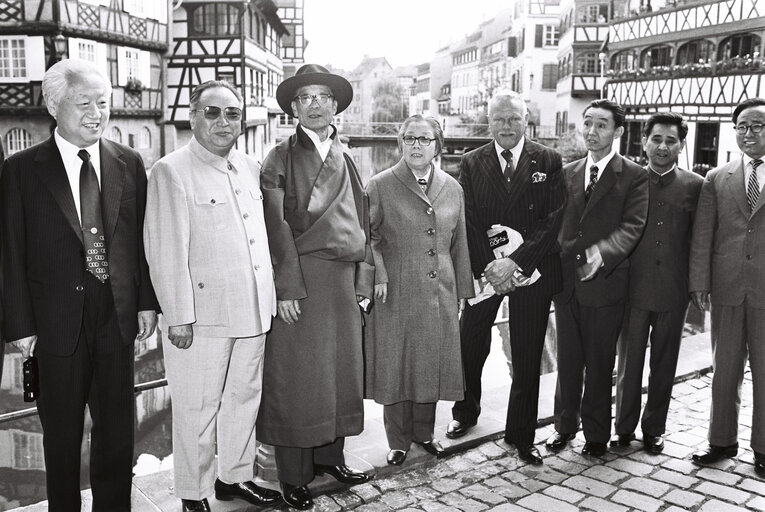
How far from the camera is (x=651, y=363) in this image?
15.0 ft

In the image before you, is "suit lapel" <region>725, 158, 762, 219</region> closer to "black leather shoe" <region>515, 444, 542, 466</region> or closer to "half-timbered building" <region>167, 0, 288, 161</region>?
"black leather shoe" <region>515, 444, 542, 466</region>

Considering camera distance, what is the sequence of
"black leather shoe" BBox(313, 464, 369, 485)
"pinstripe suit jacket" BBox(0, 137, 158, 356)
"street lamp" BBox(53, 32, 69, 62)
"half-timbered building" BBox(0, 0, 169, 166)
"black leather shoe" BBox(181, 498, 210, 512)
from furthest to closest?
"street lamp" BBox(53, 32, 69, 62) → "half-timbered building" BBox(0, 0, 169, 166) → "black leather shoe" BBox(313, 464, 369, 485) → "black leather shoe" BBox(181, 498, 210, 512) → "pinstripe suit jacket" BBox(0, 137, 158, 356)

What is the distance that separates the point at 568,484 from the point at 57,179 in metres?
2.96

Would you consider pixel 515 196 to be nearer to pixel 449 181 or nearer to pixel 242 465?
pixel 449 181

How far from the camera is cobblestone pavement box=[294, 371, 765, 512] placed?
381 cm

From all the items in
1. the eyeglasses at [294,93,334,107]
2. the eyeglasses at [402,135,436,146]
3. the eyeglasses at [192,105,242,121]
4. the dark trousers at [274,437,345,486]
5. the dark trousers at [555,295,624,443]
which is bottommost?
the dark trousers at [274,437,345,486]

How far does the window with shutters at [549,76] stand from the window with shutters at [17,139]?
33.3 metres

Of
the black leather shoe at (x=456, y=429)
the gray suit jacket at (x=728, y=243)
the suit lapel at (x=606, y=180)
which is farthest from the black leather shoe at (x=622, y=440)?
the suit lapel at (x=606, y=180)

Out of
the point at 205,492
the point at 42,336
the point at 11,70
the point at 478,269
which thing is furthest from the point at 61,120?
the point at 11,70

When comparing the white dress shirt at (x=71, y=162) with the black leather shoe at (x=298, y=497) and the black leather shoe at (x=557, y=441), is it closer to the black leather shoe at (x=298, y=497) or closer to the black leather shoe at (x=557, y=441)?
the black leather shoe at (x=298, y=497)

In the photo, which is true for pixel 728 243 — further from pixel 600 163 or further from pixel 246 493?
pixel 246 493

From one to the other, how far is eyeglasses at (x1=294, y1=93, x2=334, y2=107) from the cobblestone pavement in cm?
199

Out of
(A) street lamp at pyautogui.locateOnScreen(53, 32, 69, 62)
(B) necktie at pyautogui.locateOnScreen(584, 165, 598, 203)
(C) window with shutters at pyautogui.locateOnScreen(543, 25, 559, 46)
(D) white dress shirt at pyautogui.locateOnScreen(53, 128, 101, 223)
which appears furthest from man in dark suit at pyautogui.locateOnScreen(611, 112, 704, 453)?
(C) window with shutters at pyautogui.locateOnScreen(543, 25, 559, 46)

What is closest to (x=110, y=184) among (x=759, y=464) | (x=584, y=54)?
(x=759, y=464)
